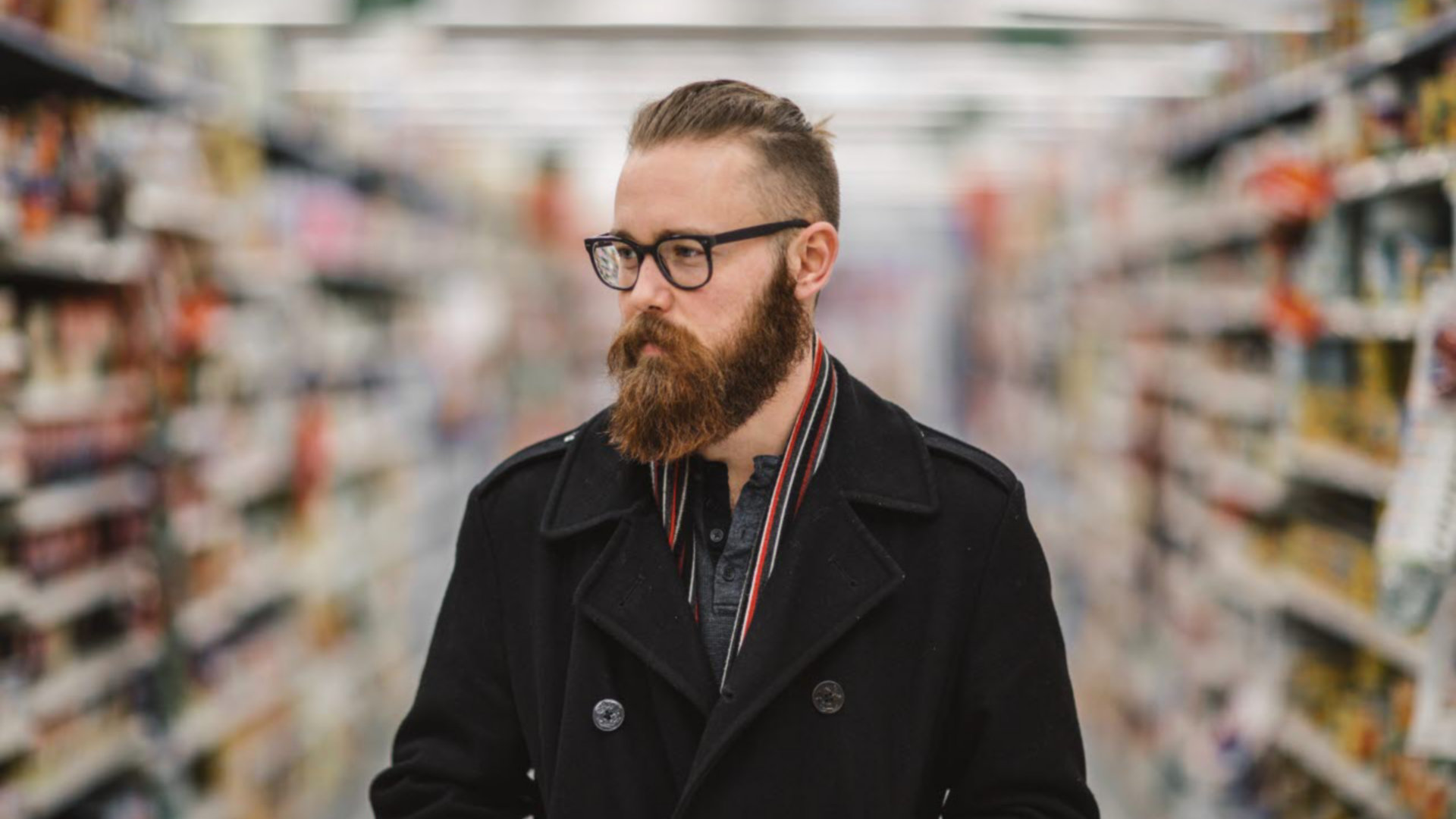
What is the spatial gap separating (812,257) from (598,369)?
14.2 ft

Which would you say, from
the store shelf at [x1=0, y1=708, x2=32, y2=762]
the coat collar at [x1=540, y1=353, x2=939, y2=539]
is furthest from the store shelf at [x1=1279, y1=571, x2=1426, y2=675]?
the store shelf at [x1=0, y1=708, x2=32, y2=762]

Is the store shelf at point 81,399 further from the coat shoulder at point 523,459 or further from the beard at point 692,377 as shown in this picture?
the beard at point 692,377

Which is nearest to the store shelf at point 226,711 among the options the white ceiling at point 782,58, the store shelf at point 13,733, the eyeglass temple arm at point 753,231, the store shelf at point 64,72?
the store shelf at point 13,733

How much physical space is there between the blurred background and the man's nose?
356mm

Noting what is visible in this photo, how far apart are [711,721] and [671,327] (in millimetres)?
445

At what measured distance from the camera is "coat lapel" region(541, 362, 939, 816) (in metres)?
1.55

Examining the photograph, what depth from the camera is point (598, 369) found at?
597 centimetres

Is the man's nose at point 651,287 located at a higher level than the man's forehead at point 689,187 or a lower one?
lower

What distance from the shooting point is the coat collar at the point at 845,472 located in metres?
1.67

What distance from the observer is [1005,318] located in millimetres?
12516

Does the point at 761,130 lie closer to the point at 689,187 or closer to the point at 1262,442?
the point at 689,187

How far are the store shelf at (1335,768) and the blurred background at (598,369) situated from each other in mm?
21

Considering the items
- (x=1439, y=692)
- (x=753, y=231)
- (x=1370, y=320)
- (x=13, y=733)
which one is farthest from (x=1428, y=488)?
(x=13, y=733)

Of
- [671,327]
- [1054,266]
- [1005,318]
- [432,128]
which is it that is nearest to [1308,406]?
[671,327]
